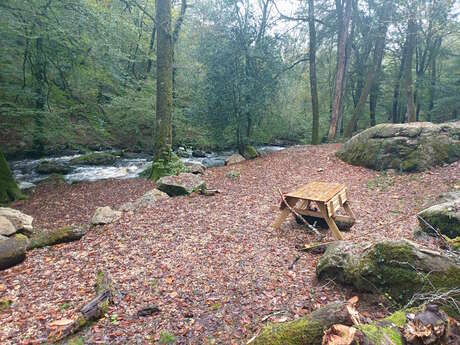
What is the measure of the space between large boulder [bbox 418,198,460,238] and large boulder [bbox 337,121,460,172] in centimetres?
481

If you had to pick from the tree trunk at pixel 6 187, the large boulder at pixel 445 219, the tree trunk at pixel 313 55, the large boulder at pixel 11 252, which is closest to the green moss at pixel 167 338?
the large boulder at pixel 11 252

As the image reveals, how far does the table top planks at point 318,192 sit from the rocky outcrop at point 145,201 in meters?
3.24

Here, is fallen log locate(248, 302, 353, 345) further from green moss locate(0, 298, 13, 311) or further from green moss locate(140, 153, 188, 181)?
green moss locate(140, 153, 188, 181)

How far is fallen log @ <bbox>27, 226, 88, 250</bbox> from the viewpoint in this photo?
4442 millimetres

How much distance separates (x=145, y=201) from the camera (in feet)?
20.2

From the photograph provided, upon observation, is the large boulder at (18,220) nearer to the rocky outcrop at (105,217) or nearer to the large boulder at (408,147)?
the rocky outcrop at (105,217)

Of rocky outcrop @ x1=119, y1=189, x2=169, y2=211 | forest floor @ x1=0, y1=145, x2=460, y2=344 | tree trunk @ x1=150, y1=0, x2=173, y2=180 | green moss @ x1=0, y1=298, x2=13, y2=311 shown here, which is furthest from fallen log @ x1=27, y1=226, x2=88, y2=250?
tree trunk @ x1=150, y1=0, x2=173, y2=180

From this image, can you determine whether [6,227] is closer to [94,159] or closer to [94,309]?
[94,309]

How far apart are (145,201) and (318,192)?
3779 millimetres

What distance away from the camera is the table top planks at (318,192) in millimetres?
4211

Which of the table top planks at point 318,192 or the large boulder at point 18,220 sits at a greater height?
the table top planks at point 318,192

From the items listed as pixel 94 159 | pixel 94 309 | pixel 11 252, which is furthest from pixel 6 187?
pixel 94 309

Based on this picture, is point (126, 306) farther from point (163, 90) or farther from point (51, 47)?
Answer: point (51, 47)

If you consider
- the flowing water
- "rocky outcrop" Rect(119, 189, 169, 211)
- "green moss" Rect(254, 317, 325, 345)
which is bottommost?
the flowing water
